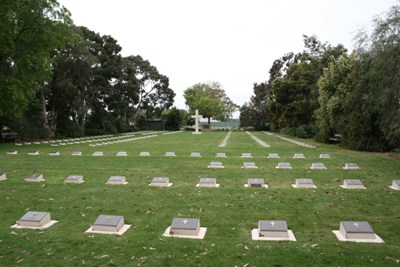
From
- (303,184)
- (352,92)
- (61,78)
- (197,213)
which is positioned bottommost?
(197,213)

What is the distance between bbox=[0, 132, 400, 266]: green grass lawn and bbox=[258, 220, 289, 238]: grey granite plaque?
0.74ft

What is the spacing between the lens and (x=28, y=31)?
1895 cm

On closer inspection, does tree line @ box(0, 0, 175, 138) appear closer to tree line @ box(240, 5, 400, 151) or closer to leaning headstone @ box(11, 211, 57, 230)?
leaning headstone @ box(11, 211, 57, 230)

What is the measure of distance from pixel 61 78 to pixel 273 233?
1104 inches

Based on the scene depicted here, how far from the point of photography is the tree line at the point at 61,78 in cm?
1853

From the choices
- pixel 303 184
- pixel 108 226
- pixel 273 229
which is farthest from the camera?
pixel 303 184

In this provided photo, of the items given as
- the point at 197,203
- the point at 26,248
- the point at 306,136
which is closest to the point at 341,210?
the point at 197,203

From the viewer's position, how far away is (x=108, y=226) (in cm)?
573

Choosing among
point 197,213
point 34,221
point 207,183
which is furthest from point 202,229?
point 207,183

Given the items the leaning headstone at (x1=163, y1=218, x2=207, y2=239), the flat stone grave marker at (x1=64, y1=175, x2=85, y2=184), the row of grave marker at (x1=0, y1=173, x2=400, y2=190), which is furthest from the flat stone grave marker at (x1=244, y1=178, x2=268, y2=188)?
the flat stone grave marker at (x1=64, y1=175, x2=85, y2=184)

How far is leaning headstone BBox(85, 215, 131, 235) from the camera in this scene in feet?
18.7

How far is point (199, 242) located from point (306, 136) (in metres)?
29.9

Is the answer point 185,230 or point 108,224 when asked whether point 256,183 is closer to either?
point 185,230

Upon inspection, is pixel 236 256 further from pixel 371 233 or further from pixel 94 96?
pixel 94 96
